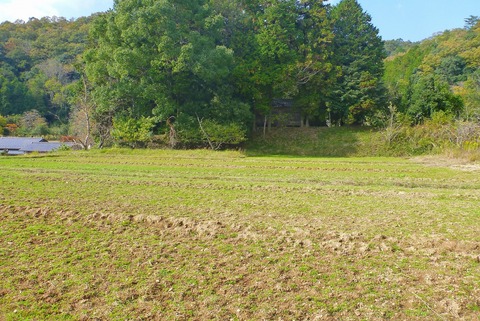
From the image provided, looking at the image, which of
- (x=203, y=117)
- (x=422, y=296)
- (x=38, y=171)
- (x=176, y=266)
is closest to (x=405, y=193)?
(x=422, y=296)

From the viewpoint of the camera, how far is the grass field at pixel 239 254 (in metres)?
4.40

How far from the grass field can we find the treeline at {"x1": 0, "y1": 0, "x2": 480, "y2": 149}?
1652cm


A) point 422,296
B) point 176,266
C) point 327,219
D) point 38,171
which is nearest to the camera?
point 422,296

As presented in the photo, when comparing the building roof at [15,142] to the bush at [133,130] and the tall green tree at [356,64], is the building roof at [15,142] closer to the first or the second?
the bush at [133,130]

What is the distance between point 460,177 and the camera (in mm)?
14211

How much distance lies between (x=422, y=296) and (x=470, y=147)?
19678mm

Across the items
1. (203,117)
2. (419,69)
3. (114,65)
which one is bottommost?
(203,117)

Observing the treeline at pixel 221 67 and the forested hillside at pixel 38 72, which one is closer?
the treeline at pixel 221 67

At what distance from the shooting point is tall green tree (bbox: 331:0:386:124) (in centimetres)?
2992

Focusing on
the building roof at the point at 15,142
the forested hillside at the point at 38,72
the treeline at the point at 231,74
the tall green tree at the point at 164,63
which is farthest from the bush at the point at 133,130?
the forested hillside at the point at 38,72

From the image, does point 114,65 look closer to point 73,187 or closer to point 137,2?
point 137,2

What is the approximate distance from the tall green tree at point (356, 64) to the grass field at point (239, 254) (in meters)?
19.8

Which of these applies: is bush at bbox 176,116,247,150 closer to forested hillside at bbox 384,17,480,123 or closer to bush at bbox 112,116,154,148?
bush at bbox 112,116,154,148

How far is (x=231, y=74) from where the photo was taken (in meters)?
28.8
